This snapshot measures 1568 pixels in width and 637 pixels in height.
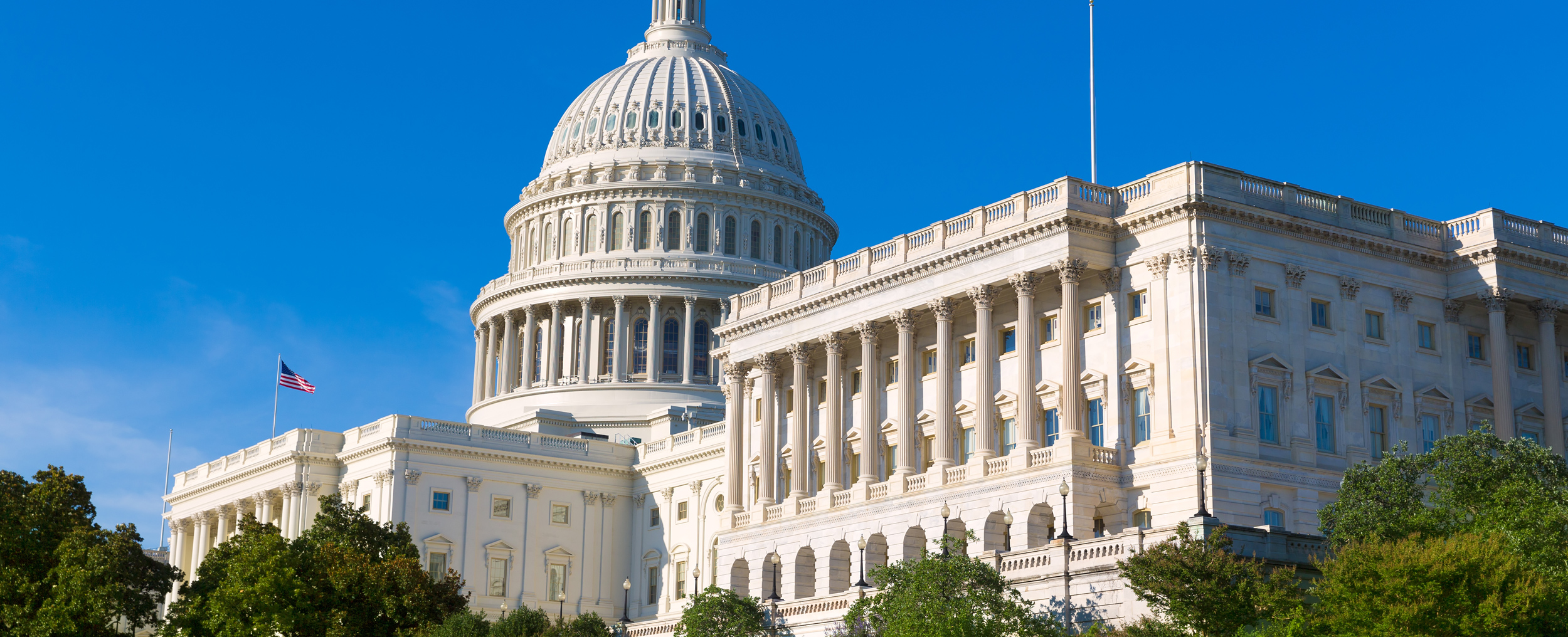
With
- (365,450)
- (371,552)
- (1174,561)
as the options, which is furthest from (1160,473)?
(365,450)

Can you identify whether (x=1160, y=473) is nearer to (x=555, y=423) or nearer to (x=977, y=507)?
(x=977, y=507)

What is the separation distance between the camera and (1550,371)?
7419 centimetres

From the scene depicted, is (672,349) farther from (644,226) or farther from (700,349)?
(644,226)

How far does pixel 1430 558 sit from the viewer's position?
46.2 meters

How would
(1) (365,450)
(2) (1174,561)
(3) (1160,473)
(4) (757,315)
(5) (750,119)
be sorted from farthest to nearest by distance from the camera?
(5) (750,119) < (1) (365,450) < (4) (757,315) < (3) (1160,473) < (2) (1174,561)

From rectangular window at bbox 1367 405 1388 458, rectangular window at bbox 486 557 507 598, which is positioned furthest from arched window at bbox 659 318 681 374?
rectangular window at bbox 1367 405 1388 458

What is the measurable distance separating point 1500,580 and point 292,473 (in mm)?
75157

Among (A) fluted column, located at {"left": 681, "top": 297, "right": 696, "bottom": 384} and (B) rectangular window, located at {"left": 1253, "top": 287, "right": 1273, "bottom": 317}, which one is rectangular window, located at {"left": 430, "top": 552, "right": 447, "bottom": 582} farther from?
(B) rectangular window, located at {"left": 1253, "top": 287, "right": 1273, "bottom": 317}

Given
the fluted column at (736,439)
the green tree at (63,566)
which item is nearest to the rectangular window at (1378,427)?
the fluted column at (736,439)

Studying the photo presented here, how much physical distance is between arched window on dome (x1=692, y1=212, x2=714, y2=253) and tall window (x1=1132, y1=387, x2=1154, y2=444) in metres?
63.1

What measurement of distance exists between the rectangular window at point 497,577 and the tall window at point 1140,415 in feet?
144

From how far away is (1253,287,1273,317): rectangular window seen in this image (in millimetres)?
69688

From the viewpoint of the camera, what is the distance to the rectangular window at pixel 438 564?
100375 mm

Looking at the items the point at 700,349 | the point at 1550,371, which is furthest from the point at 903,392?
the point at 700,349
